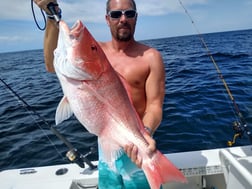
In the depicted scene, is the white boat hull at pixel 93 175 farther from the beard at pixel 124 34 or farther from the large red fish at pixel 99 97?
the beard at pixel 124 34

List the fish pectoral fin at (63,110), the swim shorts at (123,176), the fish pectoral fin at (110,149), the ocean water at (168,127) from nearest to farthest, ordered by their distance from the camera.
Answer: the fish pectoral fin at (110,149), the fish pectoral fin at (63,110), the swim shorts at (123,176), the ocean water at (168,127)

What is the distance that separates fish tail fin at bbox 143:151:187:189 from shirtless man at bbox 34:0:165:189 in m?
0.53

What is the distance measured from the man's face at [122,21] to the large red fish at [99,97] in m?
0.76

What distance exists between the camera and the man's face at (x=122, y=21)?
2449 mm

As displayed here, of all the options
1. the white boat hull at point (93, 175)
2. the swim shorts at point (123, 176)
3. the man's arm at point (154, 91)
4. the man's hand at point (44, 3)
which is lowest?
the white boat hull at point (93, 175)

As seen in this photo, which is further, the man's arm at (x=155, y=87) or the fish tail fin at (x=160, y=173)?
the man's arm at (x=155, y=87)

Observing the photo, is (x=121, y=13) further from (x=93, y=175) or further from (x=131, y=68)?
(x=93, y=175)

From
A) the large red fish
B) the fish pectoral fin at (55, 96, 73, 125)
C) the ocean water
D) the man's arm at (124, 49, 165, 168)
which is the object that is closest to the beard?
the man's arm at (124, 49, 165, 168)

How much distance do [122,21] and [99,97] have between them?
0.98 meters

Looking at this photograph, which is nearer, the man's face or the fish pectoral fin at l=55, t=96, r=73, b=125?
the fish pectoral fin at l=55, t=96, r=73, b=125

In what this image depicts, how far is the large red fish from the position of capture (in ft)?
5.70

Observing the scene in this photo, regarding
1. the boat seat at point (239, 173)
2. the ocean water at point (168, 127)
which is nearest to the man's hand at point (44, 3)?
the boat seat at point (239, 173)

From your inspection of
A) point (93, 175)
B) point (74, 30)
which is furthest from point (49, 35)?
point (93, 175)

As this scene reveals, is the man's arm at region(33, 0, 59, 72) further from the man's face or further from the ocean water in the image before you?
the ocean water
